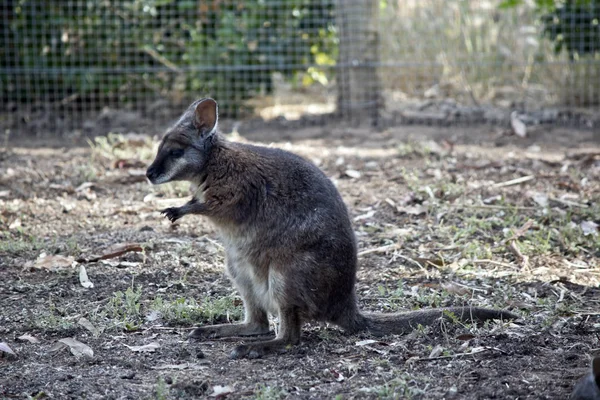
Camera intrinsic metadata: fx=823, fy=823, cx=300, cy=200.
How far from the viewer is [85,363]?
3.87 metres

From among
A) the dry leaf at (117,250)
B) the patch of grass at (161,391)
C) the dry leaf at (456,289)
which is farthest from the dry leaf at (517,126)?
the patch of grass at (161,391)

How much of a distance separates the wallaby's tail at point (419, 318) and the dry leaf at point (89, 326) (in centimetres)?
138

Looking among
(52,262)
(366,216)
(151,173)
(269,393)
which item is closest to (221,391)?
(269,393)

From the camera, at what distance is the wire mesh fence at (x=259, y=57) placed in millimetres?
9812

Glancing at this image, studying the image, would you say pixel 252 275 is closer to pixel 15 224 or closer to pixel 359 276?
pixel 359 276

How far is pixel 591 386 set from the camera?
309 centimetres

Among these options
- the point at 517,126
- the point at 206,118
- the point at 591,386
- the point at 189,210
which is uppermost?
the point at 206,118

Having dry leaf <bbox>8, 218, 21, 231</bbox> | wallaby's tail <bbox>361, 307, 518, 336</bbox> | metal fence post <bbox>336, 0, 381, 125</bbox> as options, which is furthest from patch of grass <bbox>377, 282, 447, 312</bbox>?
metal fence post <bbox>336, 0, 381, 125</bbox>

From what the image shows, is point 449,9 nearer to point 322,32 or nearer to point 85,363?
point 322,32

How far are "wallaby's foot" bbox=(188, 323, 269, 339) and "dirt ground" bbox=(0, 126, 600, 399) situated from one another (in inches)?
2.5

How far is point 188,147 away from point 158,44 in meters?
5.95

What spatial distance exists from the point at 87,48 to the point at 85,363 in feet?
22.5

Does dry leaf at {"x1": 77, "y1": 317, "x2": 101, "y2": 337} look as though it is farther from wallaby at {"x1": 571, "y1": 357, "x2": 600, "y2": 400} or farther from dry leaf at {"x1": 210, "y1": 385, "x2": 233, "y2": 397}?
wallaby at {"x1": 571, "y1": 357, "x2": 600, "y2": 400}

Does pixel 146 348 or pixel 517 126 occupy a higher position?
pixel 517 126
